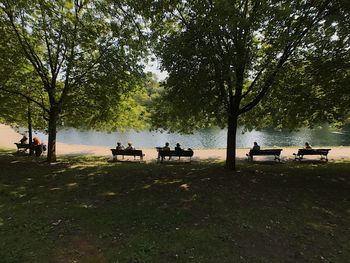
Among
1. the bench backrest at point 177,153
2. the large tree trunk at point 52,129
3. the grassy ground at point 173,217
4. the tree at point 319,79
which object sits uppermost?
the tree at point 319,79

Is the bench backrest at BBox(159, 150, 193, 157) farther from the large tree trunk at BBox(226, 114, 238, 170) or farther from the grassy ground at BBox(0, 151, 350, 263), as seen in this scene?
the grassy ground at BBox(0, 151, 350, 263)

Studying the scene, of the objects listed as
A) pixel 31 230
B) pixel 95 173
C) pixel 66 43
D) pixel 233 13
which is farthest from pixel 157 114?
pixel 31 230

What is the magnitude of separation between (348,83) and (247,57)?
12.4ft

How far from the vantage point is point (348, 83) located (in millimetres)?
10672

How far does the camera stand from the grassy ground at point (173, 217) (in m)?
6.00

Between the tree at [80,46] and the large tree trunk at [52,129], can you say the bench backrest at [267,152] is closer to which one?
the tree at [80,46]

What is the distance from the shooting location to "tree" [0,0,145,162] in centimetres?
1259

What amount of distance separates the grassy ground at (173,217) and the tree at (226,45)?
313 centimetres

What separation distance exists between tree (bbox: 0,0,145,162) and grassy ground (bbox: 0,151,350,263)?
405 centimetres

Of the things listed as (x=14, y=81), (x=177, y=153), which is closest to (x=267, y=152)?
(x=177, y=153)

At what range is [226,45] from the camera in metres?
10.2

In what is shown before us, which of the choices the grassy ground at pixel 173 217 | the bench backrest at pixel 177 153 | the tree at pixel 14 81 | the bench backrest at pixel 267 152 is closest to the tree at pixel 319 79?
the grassy ground at pixel 173 217

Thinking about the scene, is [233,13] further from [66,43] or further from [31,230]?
[31,230]

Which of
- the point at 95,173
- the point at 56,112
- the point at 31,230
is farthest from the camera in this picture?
the point at 56,112
